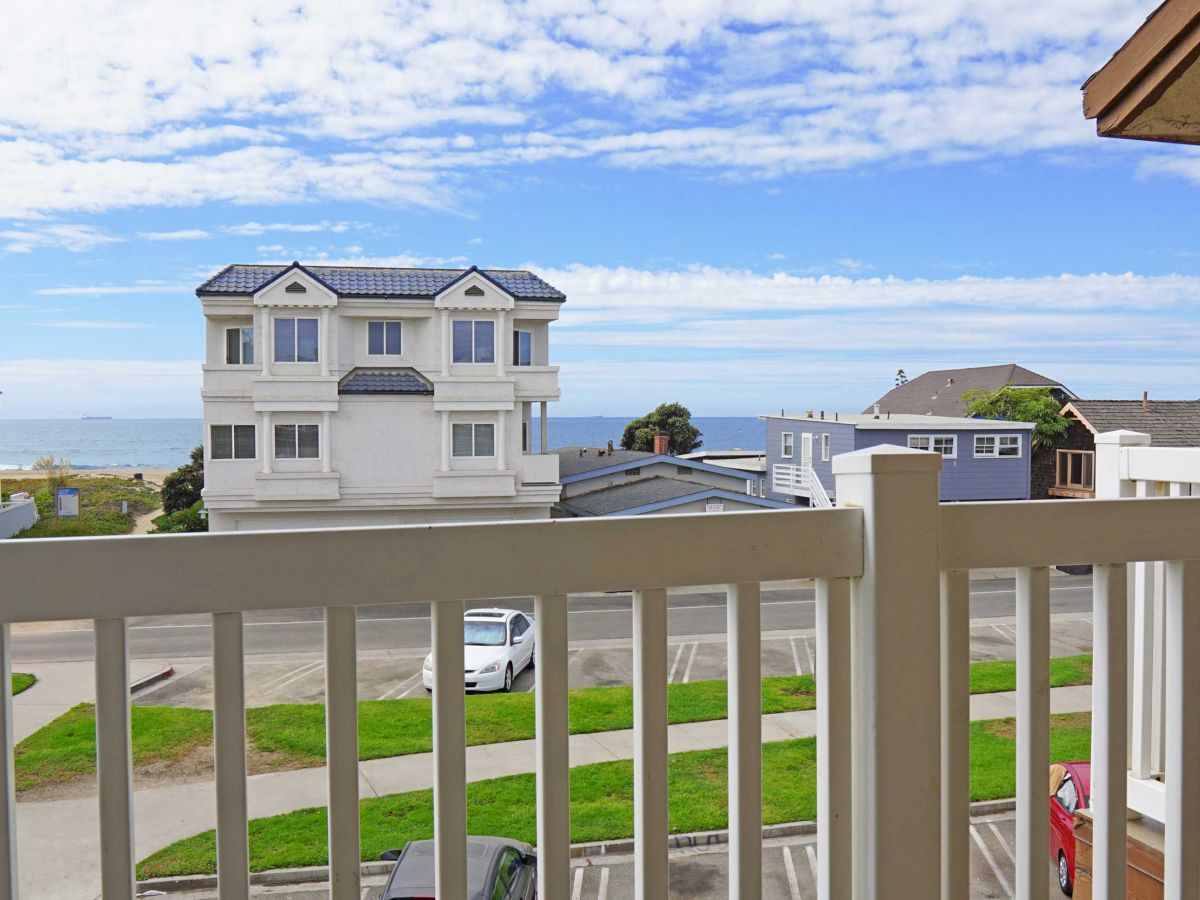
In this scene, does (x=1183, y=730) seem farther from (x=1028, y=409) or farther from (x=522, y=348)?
(x=522, y=348)

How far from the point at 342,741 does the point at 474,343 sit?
9.22 ft

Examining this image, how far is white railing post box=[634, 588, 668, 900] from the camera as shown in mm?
565

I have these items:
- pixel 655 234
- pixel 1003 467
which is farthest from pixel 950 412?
pixel 655 234

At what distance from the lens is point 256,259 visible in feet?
9.53

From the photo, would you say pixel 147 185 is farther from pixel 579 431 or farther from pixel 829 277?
pixel 829 277

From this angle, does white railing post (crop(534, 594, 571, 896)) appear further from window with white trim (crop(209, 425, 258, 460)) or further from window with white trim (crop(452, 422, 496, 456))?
window with white trim (crop(452, 422, 496, 456))

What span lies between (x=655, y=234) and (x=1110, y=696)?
485 cm

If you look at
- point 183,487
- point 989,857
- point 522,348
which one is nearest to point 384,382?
point 183,487

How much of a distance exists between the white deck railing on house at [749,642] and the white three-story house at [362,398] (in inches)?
73.1

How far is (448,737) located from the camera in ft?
1.77

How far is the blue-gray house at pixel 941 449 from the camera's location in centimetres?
269

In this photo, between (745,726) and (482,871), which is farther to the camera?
(482,871)

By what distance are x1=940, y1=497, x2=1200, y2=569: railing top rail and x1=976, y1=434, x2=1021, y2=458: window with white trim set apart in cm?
222

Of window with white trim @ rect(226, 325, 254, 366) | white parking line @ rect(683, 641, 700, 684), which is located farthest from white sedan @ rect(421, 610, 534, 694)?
white parking line @ rect(683, 641, 700, 684)
